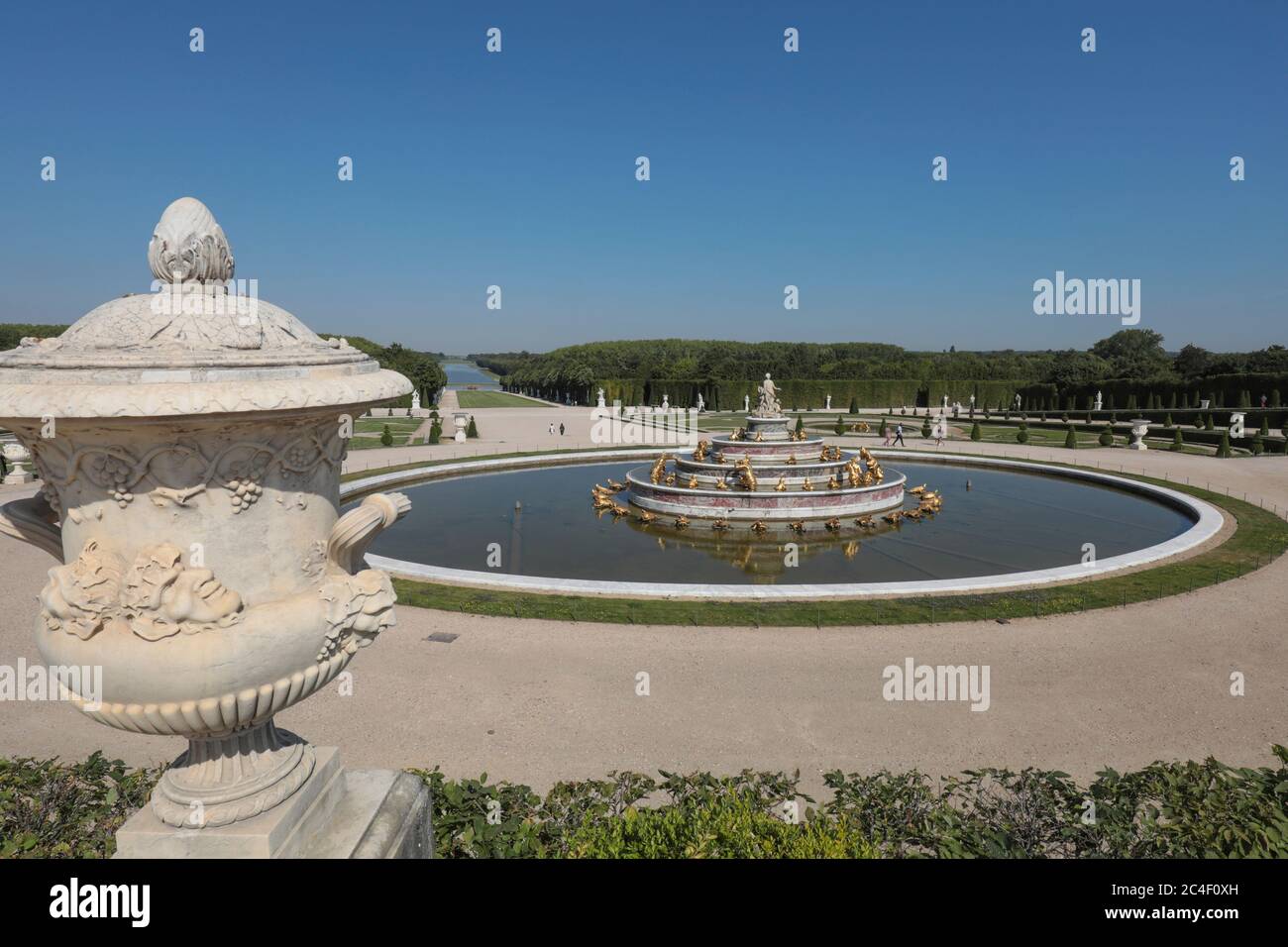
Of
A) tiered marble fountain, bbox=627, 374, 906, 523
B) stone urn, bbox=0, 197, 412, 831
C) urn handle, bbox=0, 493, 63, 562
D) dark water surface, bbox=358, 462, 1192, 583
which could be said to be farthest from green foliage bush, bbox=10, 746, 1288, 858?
tiered marble fountain, bbox=627, 374, 906, 523

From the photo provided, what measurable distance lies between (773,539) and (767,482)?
326 cm

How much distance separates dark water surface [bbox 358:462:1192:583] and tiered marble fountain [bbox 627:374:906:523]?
0.67 m

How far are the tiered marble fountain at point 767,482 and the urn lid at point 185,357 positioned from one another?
18.4 meters

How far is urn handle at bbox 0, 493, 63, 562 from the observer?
3965 mm

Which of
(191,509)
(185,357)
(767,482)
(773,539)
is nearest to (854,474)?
(767,482)

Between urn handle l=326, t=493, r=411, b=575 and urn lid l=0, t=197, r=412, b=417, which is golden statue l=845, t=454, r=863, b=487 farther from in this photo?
urn lid l=0, t=197, r=412, b=417

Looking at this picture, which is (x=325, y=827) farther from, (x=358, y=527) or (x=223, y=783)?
(x=358, y=527)

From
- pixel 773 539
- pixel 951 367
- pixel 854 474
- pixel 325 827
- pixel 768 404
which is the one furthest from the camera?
pixel 951 367

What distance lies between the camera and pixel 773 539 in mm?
20500

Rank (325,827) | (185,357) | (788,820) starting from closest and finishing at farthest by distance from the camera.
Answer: (185,357), (325,827), (788,820)

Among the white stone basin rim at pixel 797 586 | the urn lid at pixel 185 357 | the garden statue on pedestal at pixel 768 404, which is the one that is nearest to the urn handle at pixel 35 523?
the urn lid at pixel 185 357

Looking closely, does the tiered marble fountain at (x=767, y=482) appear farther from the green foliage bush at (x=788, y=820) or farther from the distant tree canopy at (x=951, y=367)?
the distant tree canopy at (x=951, y=367)
